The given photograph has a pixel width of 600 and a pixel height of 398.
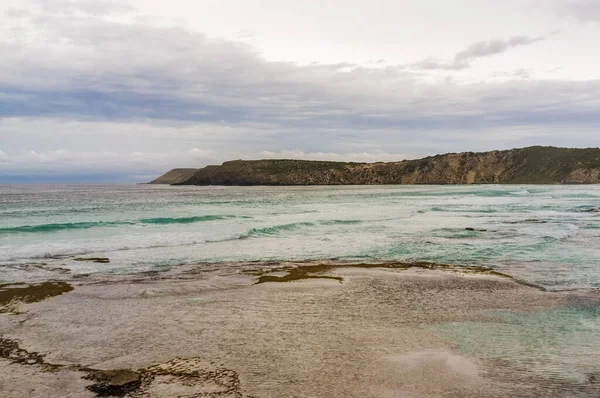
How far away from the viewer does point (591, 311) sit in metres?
10.2

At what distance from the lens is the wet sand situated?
641cm

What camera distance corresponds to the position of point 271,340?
27.6ft

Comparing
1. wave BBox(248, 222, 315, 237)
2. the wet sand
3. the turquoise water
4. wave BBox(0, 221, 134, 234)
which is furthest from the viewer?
wave BBox(0, 221, 134, 234)

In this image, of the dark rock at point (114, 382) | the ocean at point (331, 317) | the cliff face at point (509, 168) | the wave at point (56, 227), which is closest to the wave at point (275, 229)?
the ocean at point (331, 317)

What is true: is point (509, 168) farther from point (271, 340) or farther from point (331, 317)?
point (271, 340)

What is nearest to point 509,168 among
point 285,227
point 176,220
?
point 176,220

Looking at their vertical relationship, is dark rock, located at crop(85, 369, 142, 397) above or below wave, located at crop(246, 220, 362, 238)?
above

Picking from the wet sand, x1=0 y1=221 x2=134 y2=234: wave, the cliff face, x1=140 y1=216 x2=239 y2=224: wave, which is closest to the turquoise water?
x1=0 y1=221 x2=134 y2=234: wave

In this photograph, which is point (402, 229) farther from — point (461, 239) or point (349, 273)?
point (349, 273)

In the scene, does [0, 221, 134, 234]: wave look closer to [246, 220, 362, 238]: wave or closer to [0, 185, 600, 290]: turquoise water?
[0, 185, 600, 290]: turquoise water

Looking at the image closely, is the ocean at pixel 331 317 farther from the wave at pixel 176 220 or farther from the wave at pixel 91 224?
the wave at pixel 176 220

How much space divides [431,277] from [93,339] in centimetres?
961

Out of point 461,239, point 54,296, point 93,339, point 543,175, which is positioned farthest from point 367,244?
point 543,175

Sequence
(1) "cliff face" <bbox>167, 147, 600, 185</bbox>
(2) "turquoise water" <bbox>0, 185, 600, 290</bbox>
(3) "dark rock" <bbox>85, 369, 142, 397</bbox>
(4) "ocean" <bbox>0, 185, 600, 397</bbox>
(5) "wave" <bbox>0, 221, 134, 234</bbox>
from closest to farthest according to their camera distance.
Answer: (3) "dark rock" <bbox>85, 369, 142, 397</bbox> → (4) "ocean" <bbox>0, 185, 600, 397</bbox> → (2) "turquoise water" <bbox>0, 185, 600, 290</bbox> → (5) "wave" <bbox>0, 221, 134, 234</bbox> → (1) "cliff face" <bbox>167, 147, 600, 185</bbox>
